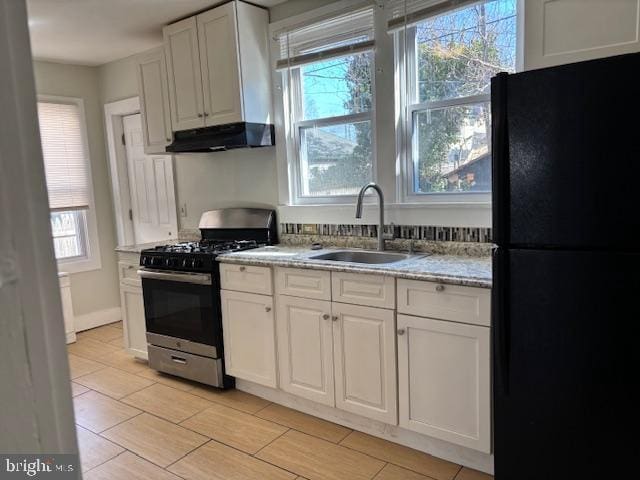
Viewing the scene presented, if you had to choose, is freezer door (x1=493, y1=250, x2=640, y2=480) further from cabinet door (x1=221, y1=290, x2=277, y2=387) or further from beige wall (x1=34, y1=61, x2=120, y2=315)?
beige wall (x1=34, y1=61, x2=120, y2=315)

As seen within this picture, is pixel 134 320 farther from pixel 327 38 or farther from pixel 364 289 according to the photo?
pixel 327 38

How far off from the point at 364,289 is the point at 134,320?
208 centimetres

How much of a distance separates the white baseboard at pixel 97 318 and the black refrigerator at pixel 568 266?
13.4ft

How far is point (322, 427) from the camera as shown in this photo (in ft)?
8.54

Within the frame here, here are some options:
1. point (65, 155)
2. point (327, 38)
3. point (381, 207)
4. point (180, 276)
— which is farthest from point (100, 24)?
point (381, 207)

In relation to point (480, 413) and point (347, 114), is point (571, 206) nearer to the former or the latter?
point (480, 413)

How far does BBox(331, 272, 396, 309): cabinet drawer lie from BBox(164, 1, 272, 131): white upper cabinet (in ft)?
4.42

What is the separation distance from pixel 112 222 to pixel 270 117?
7.79ft

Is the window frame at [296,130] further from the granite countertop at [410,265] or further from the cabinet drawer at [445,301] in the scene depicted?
the cabinet drawer at [445,301]

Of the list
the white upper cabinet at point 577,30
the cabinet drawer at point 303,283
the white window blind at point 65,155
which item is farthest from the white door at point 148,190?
the white upper cabinet at point 577,30

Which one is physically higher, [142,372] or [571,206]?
[571,206]

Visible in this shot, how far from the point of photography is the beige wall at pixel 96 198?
14.6 feet

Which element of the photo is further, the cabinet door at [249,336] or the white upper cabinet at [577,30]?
the cabinet door at [249,336]

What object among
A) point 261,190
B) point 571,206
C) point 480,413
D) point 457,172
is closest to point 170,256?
point 261,190
